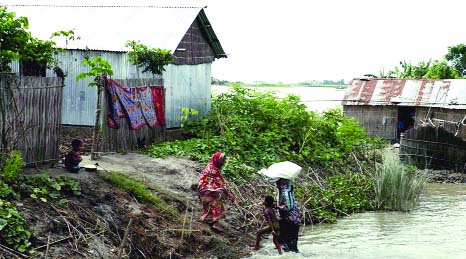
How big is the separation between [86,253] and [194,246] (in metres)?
2.03

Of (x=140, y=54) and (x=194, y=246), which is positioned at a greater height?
(x=140, y=54)

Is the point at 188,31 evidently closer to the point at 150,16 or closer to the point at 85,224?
the point at 150,16

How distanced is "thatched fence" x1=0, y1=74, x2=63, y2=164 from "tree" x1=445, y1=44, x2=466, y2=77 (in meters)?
34.9

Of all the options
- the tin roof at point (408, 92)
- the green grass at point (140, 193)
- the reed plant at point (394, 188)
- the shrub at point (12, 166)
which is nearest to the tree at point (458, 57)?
the tin roof at point (408, 92)

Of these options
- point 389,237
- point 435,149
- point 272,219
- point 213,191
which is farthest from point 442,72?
point 272,219

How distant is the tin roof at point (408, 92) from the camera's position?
105 ft

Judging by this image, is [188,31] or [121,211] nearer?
[121,211]

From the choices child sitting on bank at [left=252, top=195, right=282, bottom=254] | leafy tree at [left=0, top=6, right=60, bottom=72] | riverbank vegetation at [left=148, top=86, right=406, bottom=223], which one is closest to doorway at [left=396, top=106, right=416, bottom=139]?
riverbank vegetation at [left=148, top=86, right=406, bottom=223]

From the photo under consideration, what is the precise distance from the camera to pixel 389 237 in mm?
13422

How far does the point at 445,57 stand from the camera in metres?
42.6

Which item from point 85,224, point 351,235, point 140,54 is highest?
point 140,54

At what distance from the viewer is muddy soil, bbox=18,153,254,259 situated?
931 cm

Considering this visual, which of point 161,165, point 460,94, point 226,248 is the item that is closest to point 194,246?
point 226,248

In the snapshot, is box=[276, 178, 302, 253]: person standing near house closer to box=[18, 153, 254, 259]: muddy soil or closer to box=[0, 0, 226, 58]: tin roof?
box=[18, 153, 254, 259]: muddy soil
